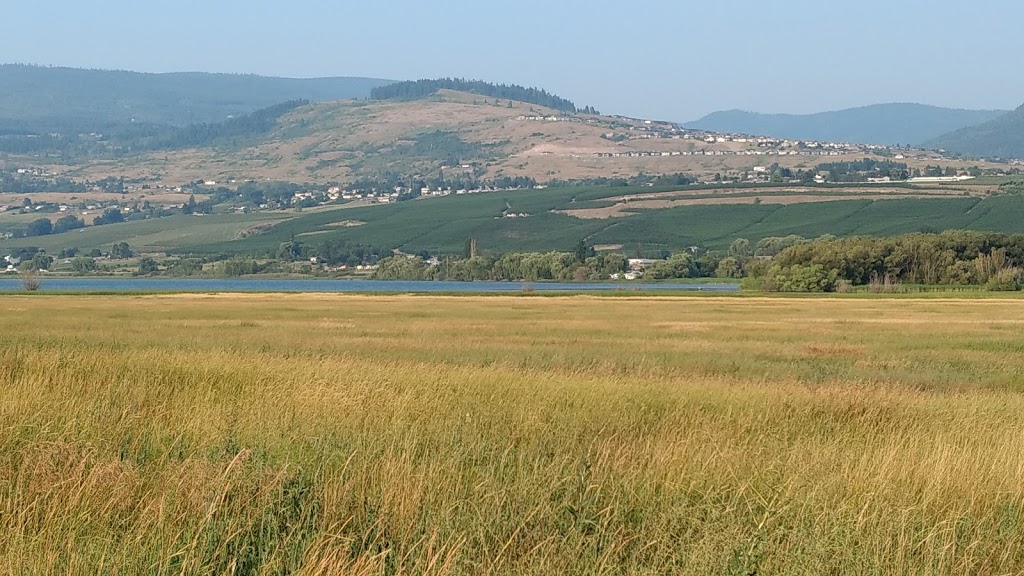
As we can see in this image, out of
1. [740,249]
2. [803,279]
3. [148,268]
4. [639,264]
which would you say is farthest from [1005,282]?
[148,268]

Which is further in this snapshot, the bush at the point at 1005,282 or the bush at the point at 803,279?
the bush at the point at 803,279

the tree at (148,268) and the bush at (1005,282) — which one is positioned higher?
the bush at (1005,282)

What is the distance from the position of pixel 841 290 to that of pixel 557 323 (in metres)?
69.4

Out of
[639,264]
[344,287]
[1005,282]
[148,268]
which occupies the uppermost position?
[1005,282]

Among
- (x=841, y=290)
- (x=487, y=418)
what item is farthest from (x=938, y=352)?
(x=841, y=290)

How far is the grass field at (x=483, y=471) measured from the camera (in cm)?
916

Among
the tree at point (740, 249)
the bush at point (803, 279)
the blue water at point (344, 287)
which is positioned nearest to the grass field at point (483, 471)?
the blue water at point (344, 287)

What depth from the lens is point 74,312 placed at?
2297 inches

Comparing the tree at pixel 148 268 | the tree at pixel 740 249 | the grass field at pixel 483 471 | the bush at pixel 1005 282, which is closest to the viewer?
the grass field at pixel 483 471

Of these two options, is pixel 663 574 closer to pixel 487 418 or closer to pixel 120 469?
pixel 120 469

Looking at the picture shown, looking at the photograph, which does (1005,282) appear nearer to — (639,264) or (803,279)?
(803,279)

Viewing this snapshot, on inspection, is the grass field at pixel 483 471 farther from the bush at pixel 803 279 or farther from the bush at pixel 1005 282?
the bush at pixel 803 279

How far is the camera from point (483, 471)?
11.8 meters

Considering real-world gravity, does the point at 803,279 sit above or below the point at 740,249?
above
